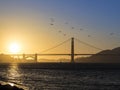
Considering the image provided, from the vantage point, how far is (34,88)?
29.0m

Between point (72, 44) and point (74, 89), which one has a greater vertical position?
point (72, 44)

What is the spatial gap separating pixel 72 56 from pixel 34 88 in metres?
51.6

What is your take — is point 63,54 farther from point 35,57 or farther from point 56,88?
point 56,88

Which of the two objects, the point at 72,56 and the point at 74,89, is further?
the point at 72,56

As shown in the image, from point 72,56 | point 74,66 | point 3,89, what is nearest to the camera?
point 3,89

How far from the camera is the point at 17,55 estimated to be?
85938 mm

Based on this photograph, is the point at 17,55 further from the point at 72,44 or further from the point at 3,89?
the point at 3,89

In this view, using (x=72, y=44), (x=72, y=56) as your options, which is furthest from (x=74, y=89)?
(x=72, y=44)

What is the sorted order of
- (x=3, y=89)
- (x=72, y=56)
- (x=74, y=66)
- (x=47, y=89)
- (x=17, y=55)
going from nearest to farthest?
(x=3, y=89), (x=47, y=89), (x=74, y=66), (x=72, y=56), (x=17, y=55)

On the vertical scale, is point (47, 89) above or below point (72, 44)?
below

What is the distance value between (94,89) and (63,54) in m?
52.8

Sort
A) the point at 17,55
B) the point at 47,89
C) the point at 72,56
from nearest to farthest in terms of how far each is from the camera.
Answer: the point at 47,89 < the point at 72,56 < the point at 17,55

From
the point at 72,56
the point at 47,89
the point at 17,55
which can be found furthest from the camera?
the point at 17,55

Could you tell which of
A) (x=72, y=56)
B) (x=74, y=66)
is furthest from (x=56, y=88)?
(x=72, y=56)
